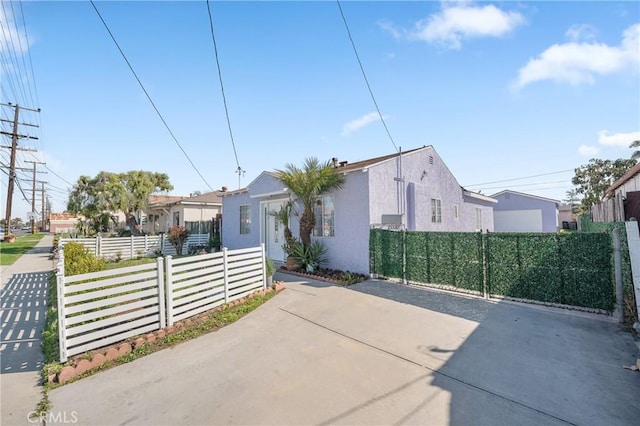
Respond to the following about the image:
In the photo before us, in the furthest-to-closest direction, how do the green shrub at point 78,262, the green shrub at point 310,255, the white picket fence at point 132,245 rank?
the white picket fence at point 132,245 → the green shrub at point 310,255 → the green shrub at point 78,262

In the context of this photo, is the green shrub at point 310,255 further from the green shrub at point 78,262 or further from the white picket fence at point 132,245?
the white picket fence at point 132,245

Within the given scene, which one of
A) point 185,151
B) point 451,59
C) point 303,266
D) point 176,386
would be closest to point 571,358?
point 176,386

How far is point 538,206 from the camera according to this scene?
22469 mm

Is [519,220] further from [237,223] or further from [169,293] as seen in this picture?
[169,293]

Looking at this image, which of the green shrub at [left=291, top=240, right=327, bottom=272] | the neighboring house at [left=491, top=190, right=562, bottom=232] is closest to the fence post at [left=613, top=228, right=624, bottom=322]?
the green shrub at [left=291, top=240, right=327, bottom=272]

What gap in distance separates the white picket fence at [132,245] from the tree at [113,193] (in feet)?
16.9

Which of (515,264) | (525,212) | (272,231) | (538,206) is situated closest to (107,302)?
(515,264)

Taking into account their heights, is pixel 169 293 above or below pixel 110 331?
above

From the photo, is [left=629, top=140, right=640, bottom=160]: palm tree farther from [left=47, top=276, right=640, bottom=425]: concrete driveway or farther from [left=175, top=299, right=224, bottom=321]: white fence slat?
[left=175, top=299, right=224, bottom=321]: white fence slat

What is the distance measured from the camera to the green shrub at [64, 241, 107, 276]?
576 centimetres

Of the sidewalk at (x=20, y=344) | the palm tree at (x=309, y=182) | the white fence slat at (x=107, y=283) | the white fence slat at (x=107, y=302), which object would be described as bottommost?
the sidewalk at (x=20, y=344)

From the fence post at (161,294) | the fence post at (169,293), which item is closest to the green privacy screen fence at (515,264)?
the fence post at (169,293)

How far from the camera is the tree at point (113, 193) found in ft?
66.3

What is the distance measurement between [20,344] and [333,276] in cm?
694
